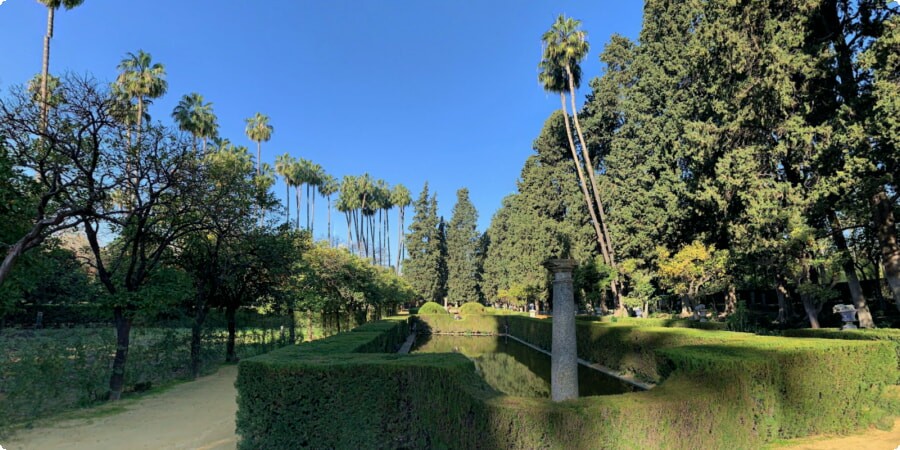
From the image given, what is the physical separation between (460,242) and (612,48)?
3282 cm

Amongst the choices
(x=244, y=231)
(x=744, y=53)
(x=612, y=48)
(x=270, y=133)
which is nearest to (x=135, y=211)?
(x=244, y=231)

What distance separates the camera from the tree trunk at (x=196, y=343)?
39.8 ft

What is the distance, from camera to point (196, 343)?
12320 mm

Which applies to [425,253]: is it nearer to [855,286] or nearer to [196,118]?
[196,118]

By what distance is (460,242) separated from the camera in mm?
56031

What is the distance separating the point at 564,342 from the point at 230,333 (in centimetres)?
1302

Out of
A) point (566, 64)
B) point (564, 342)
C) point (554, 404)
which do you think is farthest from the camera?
point (566, 64)

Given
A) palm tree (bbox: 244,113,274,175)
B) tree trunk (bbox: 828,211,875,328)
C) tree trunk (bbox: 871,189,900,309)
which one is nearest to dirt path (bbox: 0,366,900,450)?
tree trunk (bbox: 871,189,900,309)

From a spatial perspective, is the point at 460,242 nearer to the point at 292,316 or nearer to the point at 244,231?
the point at 292,316

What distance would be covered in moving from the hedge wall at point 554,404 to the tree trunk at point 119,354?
4.90 meters

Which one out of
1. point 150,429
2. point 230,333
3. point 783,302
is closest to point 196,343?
point 230,333

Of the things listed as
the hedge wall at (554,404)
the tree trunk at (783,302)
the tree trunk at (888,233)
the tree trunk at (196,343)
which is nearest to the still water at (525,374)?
the hedge wall at (554,404)

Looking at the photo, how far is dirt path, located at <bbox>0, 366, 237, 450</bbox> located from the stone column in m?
5.09

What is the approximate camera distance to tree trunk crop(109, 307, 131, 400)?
902 cm
